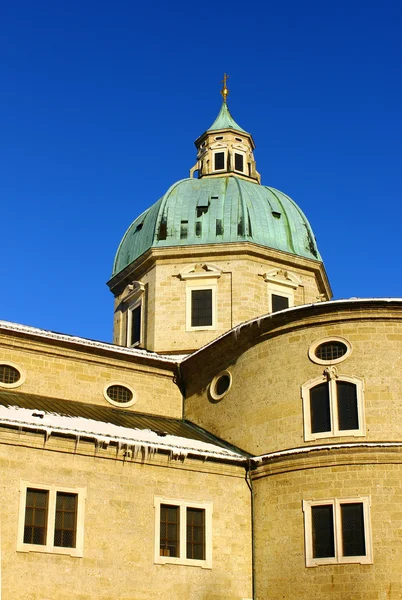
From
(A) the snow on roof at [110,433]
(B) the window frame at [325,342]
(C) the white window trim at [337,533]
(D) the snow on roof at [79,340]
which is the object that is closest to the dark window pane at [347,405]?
(B) the window frame at [325,342]

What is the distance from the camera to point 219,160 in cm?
4606

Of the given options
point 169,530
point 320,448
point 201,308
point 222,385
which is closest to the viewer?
point 169,530

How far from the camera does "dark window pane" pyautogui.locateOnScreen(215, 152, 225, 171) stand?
45781 mm

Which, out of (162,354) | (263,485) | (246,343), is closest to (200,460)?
(263,485)

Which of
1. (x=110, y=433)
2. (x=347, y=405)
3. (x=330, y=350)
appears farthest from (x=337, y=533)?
(x=110, y=433)

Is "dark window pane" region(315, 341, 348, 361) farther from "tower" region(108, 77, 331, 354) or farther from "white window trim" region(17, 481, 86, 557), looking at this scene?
"white window trim" region(17, 481, 86, 557)

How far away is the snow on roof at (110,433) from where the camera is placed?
88.0ft

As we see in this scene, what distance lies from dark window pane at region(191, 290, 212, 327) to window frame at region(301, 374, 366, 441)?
9780 mm

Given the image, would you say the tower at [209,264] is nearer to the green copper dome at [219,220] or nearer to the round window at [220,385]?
the green copper dome at [219,220]

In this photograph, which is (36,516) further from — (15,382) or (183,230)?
(183,230)

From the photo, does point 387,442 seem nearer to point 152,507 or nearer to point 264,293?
point 152,507

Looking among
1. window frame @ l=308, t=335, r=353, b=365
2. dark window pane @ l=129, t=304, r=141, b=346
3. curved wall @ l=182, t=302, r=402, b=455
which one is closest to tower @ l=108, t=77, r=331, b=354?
dark window pane @ l=129, t=304, r=141, b=346

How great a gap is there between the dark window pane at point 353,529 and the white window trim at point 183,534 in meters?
4.26

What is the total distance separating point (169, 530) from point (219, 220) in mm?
17029
